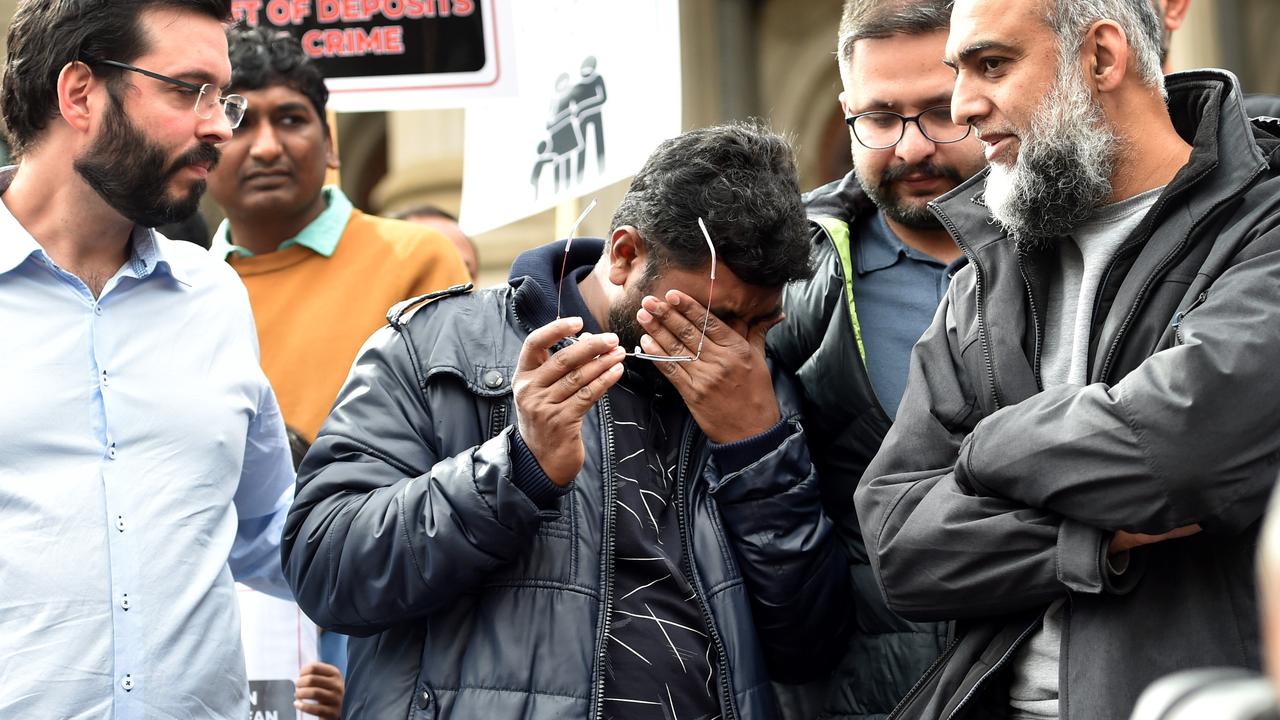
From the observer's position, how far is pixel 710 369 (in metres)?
3.27

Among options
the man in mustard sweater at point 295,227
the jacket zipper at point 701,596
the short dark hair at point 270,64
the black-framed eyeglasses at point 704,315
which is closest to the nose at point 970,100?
the black-framed eyeglasses at point 704,315

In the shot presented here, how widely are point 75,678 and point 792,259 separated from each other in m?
1.68

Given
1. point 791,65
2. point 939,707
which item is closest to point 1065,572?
point 939,707

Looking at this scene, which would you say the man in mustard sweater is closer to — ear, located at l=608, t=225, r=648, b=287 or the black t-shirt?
ear, located at l=608, t=225, r=648, b=287

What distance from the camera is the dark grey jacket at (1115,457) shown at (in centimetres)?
245

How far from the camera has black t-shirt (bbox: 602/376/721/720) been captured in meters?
3.04

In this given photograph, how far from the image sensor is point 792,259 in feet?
10.9

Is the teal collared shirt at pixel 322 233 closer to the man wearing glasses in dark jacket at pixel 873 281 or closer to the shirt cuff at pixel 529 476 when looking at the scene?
the man wearing glasses in dark jacket at pixel 873 281

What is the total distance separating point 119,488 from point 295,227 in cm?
180

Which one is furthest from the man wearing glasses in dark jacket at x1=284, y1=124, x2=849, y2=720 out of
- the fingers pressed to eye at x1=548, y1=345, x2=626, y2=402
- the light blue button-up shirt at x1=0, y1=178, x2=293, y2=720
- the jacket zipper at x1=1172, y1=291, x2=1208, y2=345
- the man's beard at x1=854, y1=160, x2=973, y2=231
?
the jacket zipper at x1=1172, y1=291, x2=1208, y2=345

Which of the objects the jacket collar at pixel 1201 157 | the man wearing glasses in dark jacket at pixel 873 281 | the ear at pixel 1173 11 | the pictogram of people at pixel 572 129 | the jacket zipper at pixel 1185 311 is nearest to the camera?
the jacket zipper at pixel 1185 311

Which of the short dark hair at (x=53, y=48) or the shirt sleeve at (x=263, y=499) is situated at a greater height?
the short dark hair at (x=53, y=48)

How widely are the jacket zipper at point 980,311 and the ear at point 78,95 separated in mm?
1789

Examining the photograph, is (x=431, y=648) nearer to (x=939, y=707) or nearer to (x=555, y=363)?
(x=555, y=363)
